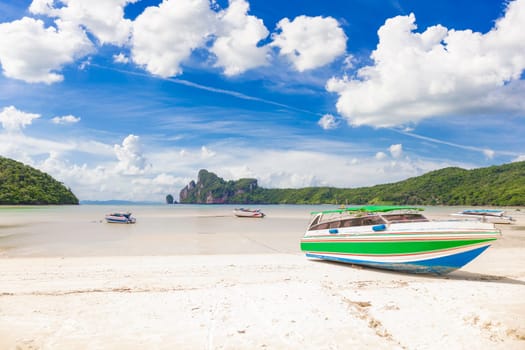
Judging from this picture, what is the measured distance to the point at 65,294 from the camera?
32.0 ft

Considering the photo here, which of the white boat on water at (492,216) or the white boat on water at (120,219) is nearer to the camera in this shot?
the white boat on water at (492,216)

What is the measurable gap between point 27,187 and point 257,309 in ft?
549

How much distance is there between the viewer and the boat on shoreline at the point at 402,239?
39.4 ft

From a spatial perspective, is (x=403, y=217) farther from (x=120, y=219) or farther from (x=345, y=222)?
(x=120, y=219)

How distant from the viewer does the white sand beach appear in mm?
6402

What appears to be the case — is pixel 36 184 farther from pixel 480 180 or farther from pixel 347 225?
pixel 480 180

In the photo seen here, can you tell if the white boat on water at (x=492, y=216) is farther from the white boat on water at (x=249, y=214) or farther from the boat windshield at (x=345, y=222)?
the boat windshield at (x=345, y=222)

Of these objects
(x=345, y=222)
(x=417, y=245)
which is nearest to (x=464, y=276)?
(x=417, y=245)

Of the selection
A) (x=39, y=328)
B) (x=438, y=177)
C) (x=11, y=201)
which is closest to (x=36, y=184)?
(x=11, y=201)

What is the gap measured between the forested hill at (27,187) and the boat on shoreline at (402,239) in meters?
157

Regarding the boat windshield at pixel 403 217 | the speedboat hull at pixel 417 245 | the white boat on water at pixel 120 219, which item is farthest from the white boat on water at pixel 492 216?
the white boat on water at pixel 120 219

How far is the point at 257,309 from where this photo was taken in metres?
8.23

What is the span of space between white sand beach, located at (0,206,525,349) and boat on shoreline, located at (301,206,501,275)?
24.6 inches

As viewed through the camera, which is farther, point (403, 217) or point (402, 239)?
point (403, 217)
